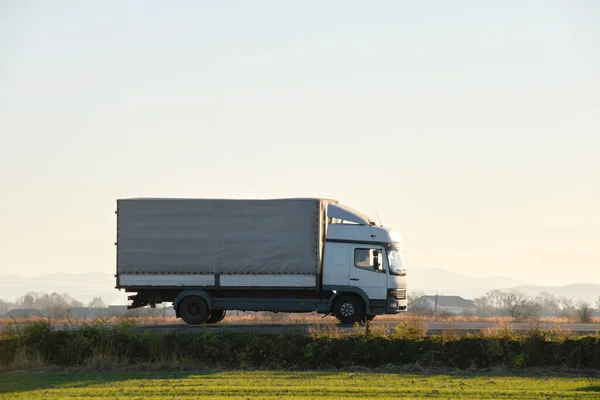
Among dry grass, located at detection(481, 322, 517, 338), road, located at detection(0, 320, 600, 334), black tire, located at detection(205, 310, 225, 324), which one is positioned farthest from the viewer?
black tire, located at detection(205, 310, 225, 324)

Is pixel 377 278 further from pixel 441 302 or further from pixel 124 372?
pixel 441 302

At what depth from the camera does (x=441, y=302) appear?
195375 millimetres

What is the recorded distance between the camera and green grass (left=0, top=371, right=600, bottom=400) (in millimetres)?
19609

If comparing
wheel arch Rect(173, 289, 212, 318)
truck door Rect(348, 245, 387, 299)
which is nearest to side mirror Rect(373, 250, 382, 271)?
truck door Rect(348, 245, 387, 299)

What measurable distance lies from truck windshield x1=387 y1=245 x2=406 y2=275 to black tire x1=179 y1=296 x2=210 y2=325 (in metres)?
6.70

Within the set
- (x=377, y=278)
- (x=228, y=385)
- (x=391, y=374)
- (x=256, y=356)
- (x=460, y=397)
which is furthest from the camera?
(x=377, y=278)

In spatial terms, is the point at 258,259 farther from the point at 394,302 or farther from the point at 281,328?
the point at 281,328

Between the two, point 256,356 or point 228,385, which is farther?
point 256,356

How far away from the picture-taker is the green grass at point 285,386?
1961cm

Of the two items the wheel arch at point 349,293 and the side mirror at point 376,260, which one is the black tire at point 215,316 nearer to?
the wheel arch at point 349,293

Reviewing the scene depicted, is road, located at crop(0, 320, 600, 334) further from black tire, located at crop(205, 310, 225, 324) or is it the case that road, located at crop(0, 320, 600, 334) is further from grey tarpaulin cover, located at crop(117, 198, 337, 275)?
black tire, located at crop(205, 310, 225, 324)

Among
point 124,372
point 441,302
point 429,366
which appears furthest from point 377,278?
point 441,302

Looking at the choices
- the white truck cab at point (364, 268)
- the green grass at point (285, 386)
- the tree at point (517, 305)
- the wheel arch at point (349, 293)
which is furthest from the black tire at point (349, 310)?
the tree at point (517, 305)

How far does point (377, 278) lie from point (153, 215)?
8296 millimetres
